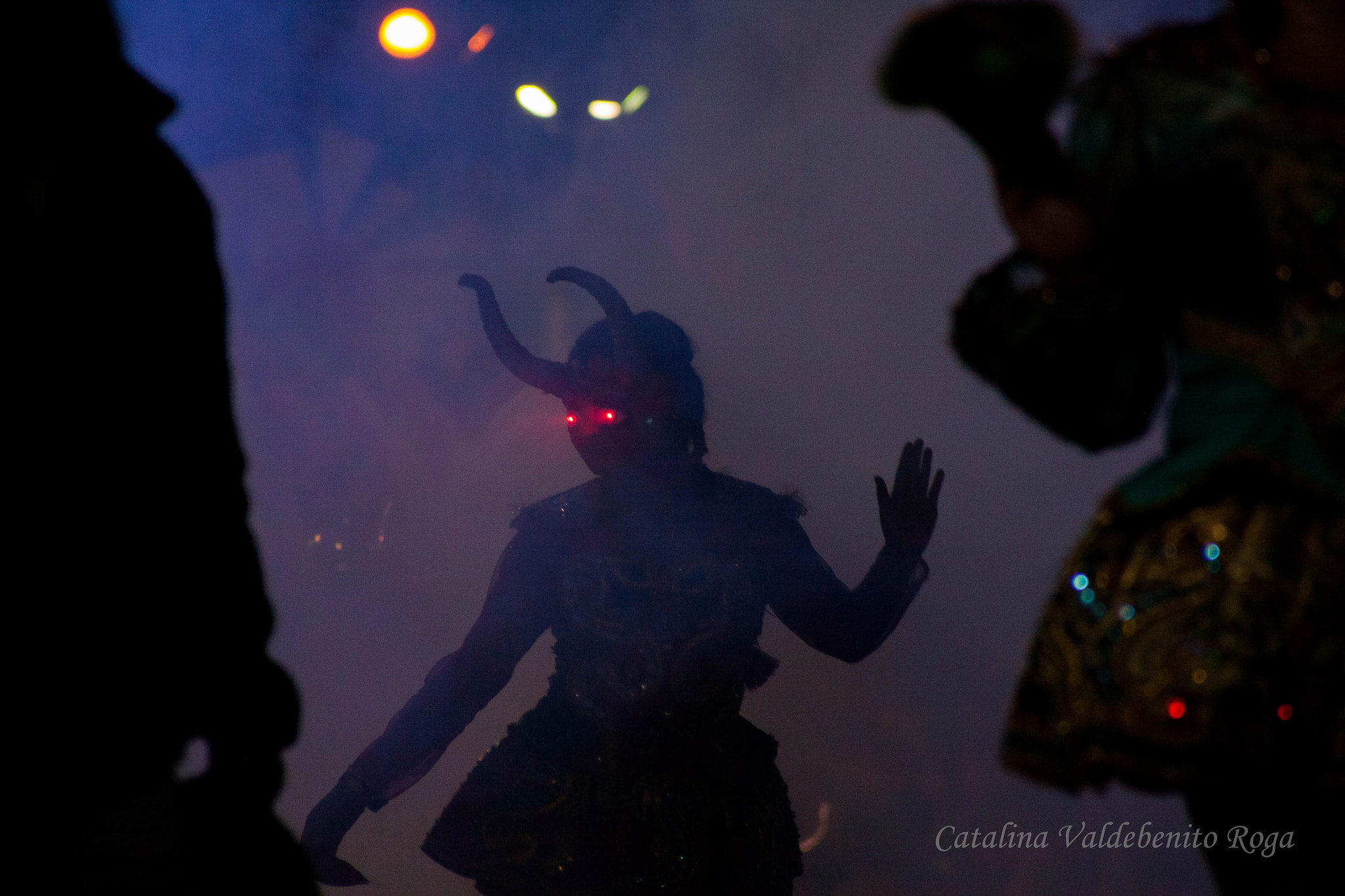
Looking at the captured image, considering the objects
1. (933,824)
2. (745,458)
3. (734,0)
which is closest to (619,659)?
(745,458)

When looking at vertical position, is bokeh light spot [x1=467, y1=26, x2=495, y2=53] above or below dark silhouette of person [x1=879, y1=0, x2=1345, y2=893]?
above

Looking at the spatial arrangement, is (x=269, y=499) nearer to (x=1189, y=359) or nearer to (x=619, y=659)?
(x=619, y=659)

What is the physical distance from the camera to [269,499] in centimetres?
350

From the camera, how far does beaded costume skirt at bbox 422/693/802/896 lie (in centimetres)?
209

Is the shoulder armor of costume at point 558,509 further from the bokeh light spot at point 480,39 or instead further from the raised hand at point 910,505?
the bokeh light spot at point 480,39

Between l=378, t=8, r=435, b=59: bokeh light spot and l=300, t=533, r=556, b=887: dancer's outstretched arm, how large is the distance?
1.90m

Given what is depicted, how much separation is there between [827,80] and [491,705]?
2543 millimetres

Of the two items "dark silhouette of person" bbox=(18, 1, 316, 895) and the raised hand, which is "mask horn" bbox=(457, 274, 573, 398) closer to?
the raised hand

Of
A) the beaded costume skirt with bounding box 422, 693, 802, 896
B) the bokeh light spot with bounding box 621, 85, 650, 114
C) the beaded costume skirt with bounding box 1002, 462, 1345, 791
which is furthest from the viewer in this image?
the bokeh light spot with bounding box 621, 85, 650, 114

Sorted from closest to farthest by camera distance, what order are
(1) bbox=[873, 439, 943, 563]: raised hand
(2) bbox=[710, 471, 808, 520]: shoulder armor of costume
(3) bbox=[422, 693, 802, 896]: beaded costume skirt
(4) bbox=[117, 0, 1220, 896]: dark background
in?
(3) bbox=[422, 693, 802, 896]: beaded costume skirt, (1) bbox=[873, 439, 943, 563]: raised hand, (2) bbox=[710, 471, 808, 520]: shoulder armor of costume, (4) bbox=[117, 0, 1220, 896]: dark background

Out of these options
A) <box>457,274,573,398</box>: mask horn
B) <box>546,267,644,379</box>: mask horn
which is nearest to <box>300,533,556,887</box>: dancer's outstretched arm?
<box>457,274,573,398</box>: mask horn

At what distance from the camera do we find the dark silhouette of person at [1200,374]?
82 centimetres

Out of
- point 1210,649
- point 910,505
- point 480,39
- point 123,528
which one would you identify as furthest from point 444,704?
point 480,39

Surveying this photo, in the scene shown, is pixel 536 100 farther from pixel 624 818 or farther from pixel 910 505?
pixel 624 818
